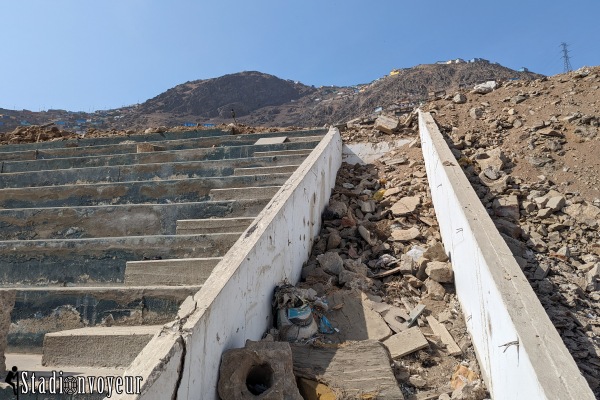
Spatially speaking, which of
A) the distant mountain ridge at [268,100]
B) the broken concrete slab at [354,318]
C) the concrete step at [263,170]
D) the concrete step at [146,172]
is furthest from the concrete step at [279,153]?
the distant mountain ridge at [268,100]

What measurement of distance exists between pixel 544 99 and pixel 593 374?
7.27 meters

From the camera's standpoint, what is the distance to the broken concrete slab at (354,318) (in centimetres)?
321

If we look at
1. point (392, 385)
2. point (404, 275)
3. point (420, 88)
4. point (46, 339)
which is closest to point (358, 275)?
point (404, 275)

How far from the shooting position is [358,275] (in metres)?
→ 4.13

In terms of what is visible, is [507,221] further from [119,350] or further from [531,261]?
[119,350]

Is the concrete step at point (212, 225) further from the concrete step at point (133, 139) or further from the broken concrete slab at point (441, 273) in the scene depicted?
the concrete step at point (133, 139)

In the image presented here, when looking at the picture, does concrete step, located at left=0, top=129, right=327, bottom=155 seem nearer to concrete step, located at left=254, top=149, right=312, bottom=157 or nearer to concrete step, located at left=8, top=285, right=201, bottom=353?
concrete step, located at left=254, top=149, right=312, bottom=157

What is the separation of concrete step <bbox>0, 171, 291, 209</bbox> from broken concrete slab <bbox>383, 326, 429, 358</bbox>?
224cm

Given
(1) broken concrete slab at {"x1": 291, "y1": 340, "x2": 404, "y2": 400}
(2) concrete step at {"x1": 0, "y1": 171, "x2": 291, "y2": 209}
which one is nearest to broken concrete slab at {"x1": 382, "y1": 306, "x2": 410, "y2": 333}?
(1) broken concrete slab at {"x1": 291, "y1": 340, "x2": 404, "y2": 400}

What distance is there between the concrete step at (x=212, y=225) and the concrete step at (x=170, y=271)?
2.27ft

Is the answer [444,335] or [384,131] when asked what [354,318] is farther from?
[384,131]

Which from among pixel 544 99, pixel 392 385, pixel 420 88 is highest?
pixel 420 88

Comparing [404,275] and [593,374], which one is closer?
[593,374]

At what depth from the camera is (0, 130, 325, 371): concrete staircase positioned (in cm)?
243
